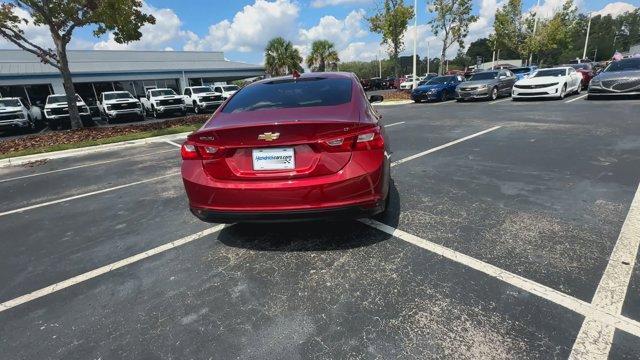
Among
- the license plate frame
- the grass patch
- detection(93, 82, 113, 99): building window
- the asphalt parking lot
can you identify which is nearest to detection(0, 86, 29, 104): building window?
detection(93, 82, 113, 99): building window

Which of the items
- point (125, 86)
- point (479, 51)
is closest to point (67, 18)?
point (125, 86)

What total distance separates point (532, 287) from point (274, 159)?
6.90ft

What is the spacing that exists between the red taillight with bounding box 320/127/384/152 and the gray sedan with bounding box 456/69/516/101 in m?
17.2

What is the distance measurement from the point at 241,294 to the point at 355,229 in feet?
4.49

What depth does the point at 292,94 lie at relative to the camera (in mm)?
3836

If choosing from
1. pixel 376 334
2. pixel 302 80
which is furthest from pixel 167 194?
pixel 376 334

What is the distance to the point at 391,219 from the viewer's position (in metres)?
3.88

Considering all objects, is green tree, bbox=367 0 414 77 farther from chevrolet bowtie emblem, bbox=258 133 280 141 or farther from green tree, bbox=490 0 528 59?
chevrolet bowtie emblem, bbox=258 133 280 141

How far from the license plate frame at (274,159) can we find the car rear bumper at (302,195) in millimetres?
111

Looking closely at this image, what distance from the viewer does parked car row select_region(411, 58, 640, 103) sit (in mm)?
13672

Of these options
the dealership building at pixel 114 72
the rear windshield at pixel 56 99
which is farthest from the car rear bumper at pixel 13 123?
the dealership building at pixel 114 72

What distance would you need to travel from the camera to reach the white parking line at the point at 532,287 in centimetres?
220

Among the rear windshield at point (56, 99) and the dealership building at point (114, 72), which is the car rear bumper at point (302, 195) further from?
the dealership building at point (114, 72)

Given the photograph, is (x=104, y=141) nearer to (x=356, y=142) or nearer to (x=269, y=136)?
(x=269, y=136)
